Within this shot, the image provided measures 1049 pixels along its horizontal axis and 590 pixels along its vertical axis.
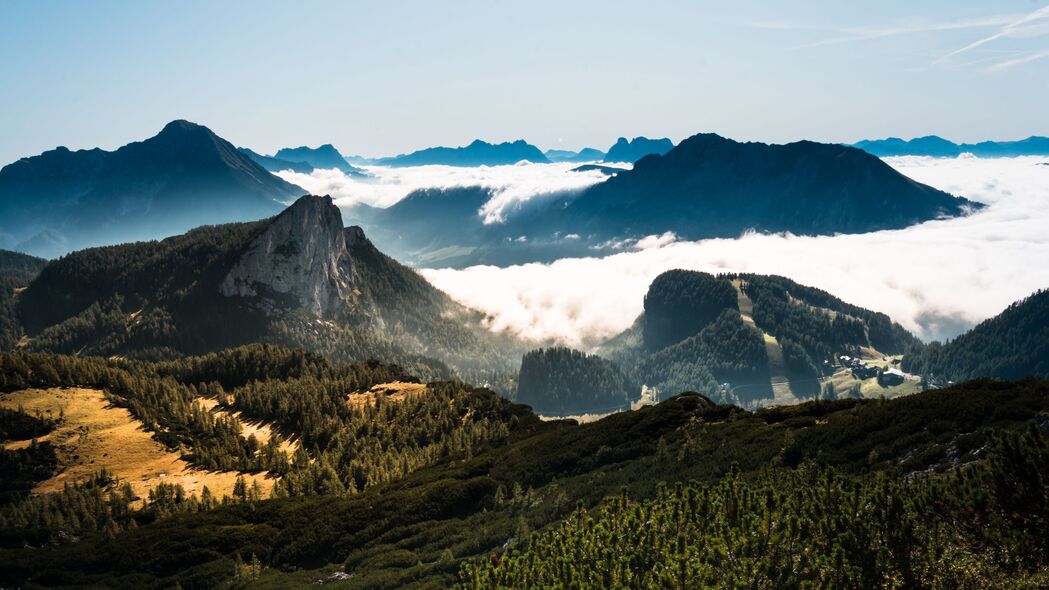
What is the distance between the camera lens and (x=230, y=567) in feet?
304

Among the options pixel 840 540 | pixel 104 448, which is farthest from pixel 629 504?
pixel 104 448

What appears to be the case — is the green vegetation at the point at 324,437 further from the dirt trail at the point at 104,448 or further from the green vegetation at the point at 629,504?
the dirt trail at the point at 104,448

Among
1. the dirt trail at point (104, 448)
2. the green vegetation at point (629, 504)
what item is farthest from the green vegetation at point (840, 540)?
the dirt trail at point (104, 448)

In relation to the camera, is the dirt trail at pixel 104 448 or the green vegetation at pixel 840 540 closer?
the green vegetation at pixel 840 540

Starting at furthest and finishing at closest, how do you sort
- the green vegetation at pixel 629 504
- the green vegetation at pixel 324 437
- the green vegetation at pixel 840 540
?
1. the green vegetation at pixel 324 437
2. the green vegetation at pixel 629 504
3. the green vegetation at pixel 840 540

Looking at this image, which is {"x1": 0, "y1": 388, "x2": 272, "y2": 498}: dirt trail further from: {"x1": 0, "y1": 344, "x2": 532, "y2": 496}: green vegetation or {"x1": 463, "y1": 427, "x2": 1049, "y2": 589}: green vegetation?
{"x1": 463, "y1": 427, "x2": 1049, "y2": 589}: green vegetation

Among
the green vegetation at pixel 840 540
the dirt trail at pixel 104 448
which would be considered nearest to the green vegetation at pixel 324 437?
the dirt trail at pixel 104 448

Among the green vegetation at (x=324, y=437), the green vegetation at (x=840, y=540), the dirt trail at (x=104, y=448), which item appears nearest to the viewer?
the green vegetation at (x=840, y=540)

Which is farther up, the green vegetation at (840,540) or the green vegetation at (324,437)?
the green vegetation at (840,540)

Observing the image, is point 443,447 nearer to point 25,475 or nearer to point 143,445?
point 143,445

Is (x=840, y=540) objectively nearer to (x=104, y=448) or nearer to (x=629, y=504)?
(x=629, y=504)

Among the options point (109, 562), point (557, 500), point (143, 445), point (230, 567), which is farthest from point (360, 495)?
point (143, 445)

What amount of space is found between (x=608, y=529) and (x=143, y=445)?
548 ft

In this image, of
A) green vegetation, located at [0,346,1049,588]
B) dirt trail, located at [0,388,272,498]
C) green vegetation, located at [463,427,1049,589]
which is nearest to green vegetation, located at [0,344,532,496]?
green vegetation, located at [0,346,1049,588]
